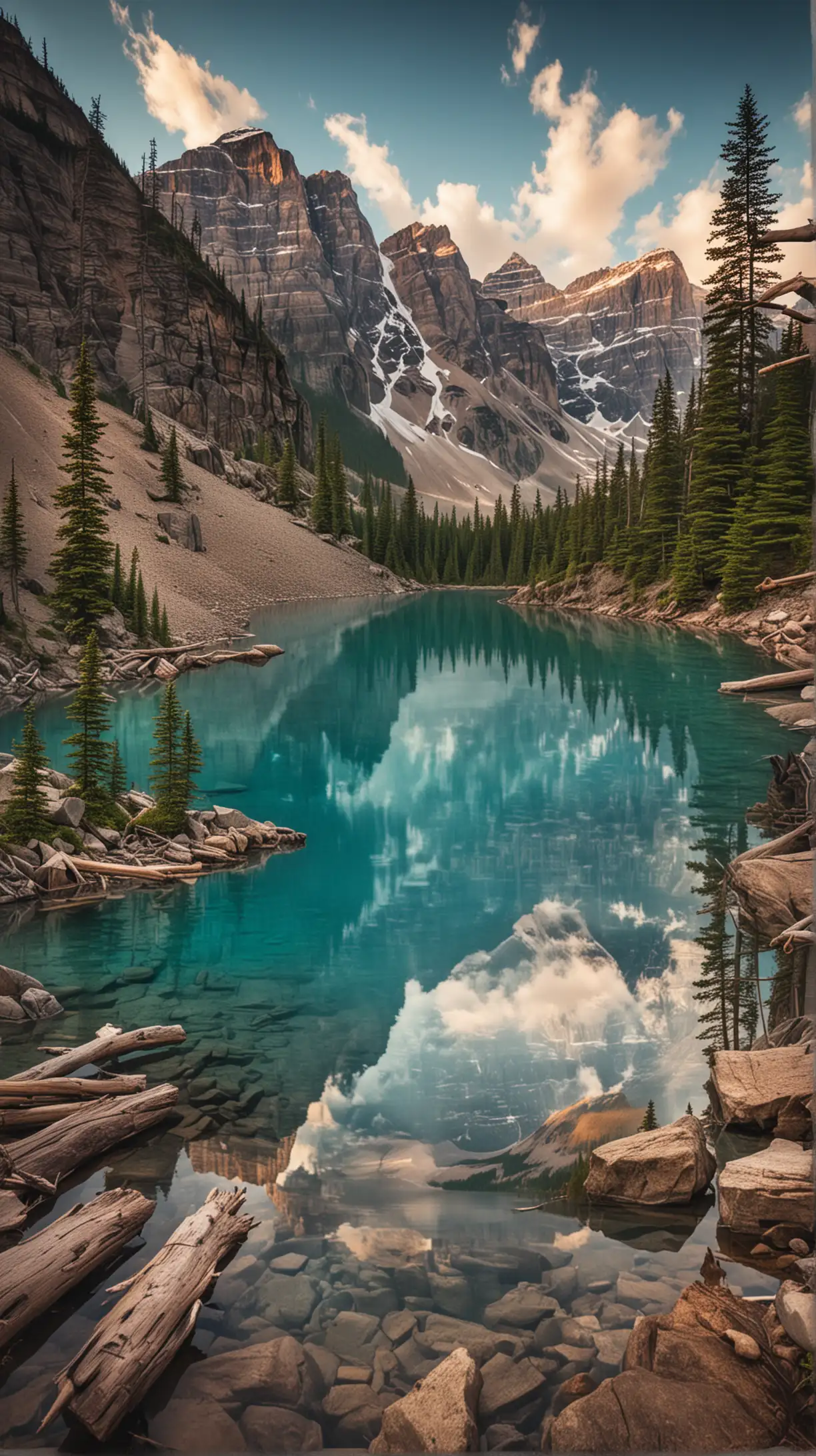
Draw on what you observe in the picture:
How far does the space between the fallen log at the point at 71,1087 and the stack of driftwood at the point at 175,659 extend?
1159 inches

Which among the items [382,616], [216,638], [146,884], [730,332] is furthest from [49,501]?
[146,884]

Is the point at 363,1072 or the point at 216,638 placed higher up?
the point at 216,638

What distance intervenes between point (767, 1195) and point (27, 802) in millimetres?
11088

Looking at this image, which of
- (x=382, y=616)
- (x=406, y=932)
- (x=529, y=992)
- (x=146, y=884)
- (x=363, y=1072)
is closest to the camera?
(x=363, y=1072)

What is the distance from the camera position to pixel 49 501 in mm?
47312

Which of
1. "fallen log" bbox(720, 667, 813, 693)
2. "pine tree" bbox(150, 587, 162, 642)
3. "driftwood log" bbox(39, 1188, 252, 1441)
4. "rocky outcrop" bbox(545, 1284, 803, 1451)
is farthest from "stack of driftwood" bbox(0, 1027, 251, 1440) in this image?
"pine tree" bbox(150, 587, 162, 642)

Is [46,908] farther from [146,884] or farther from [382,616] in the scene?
[382,616]

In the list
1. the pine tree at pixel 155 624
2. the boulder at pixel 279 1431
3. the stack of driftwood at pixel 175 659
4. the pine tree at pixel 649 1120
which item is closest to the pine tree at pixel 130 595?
the pine tree at pixel 155 624

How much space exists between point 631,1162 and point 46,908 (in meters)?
8.94

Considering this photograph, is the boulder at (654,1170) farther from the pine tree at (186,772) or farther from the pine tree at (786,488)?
the pine tree at (786,488)

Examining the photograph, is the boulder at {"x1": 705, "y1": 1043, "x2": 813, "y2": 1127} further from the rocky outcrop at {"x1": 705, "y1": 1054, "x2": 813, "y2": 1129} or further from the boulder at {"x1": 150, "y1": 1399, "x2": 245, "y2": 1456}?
the boulder at {"x1": 150, "y1": 1399, "x2": 245, "y2": 1456}

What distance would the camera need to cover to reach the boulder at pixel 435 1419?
3576mm

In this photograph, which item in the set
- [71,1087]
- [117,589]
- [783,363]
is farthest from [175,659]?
[783,363]

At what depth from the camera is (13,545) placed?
35.1 metres
